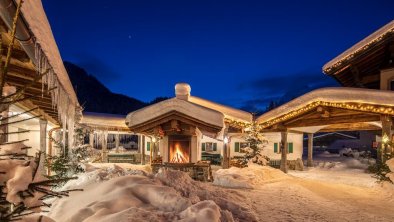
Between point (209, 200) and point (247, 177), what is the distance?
7161 mm

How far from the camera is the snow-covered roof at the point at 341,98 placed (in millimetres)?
11055

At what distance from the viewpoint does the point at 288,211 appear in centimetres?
763

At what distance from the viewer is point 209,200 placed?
5.80 meters

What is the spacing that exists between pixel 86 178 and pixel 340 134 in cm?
3361

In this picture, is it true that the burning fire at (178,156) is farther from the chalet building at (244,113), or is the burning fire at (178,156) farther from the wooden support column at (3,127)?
the wooden support column at (3,127)

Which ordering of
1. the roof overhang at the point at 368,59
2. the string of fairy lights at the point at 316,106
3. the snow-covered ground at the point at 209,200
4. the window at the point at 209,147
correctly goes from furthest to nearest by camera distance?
the window at the point at 209,147
the roof overhang at the point at 368,59
the string of fairy lights at the point at 316,106
the snow-covered ground at the point at 209,200

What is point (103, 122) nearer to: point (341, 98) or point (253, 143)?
point (253, 143)

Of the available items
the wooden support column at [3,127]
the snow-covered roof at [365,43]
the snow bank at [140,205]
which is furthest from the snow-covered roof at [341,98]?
the wooden support column at [3,127]

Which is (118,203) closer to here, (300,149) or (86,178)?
(86,178)

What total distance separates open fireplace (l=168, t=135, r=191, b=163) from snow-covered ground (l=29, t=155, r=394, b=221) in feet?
6.06

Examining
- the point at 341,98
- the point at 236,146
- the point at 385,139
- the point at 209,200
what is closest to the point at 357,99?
the point at 341,98

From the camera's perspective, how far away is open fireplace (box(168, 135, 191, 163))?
1262 cm

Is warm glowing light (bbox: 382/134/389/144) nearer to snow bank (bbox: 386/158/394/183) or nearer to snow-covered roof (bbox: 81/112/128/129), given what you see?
snow bank (bbox: 386/158/394/183)

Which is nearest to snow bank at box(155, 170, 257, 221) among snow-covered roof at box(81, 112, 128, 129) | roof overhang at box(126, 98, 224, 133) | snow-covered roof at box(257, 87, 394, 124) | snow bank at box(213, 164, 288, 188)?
snow bank at box(213, 164, 288, 188)
